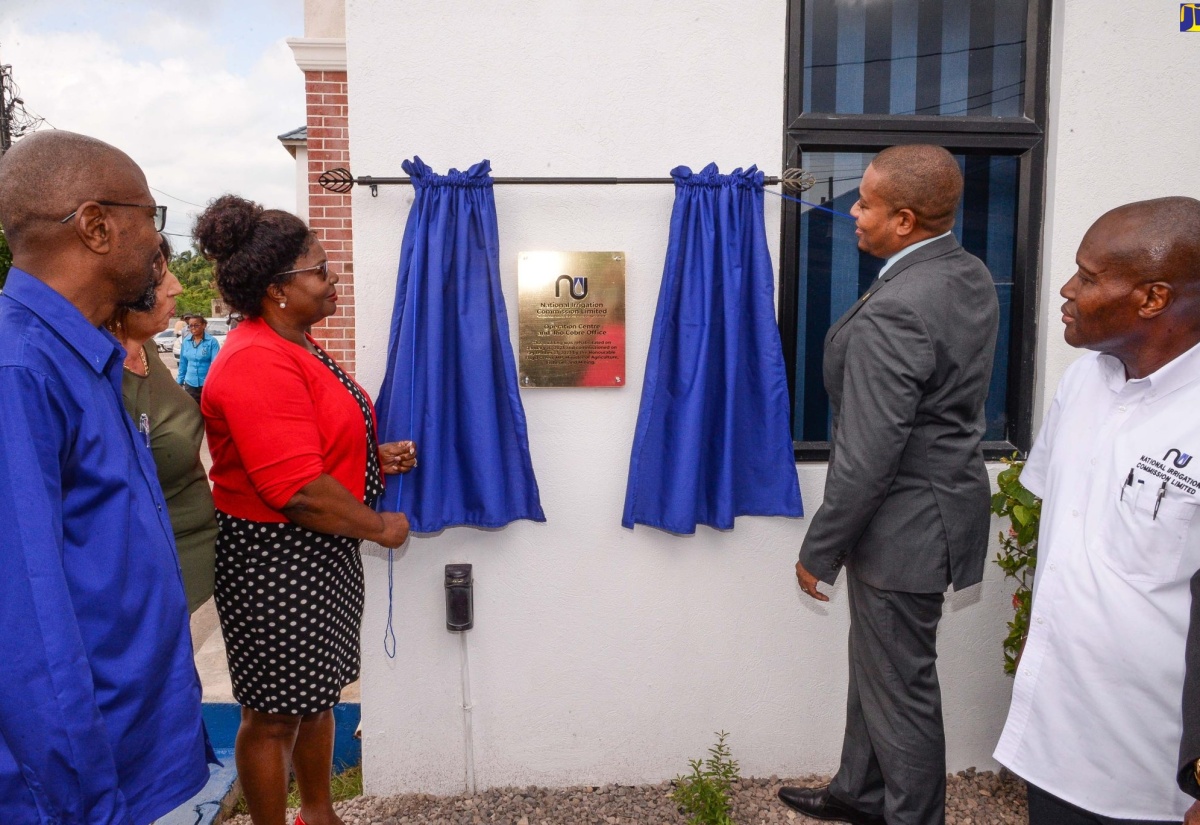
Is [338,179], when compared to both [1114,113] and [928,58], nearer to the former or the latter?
[928,58]

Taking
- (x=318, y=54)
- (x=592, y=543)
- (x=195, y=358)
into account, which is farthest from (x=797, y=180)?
(x=195, y=358)

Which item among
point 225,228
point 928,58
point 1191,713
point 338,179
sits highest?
point 928,58

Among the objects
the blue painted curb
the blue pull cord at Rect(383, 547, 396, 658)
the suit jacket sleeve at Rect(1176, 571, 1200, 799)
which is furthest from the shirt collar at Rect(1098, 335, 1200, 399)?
the blue painted curb

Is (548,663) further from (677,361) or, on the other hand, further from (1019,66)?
(1019,66)

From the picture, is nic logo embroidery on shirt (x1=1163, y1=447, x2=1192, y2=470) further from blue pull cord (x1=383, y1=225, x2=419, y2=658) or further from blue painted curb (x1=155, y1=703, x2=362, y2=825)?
blue painted curb (x1=155, y1=703, x2=362, y2=825)

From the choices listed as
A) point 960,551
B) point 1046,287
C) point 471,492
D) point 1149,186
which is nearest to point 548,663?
point 471,492

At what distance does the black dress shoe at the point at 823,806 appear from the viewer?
2.70 m

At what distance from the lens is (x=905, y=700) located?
2309mm

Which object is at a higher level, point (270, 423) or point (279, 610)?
point (270, 423)

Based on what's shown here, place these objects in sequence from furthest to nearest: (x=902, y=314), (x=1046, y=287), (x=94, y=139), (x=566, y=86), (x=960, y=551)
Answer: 1. (x=1046, y=287)
2. (x=566, y=86)
3. (x=960, y=551)
4. (x=902, y=314)
5. (x=94, y=139)

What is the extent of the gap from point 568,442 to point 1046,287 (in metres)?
1.94

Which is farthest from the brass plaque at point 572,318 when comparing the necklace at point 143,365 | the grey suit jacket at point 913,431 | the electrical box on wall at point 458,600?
the necklace at point 143,365

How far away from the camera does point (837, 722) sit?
3160mm

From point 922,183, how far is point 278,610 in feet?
7.19
